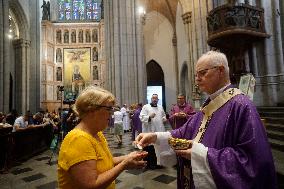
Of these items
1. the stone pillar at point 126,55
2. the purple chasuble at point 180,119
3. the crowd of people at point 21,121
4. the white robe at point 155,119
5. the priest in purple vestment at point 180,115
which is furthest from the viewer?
the stone pillar at point 126,55

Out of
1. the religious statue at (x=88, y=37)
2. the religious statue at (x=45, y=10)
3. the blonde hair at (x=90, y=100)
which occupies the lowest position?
the blonde hair at (x=90, y=100)

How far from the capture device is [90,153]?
152 cm

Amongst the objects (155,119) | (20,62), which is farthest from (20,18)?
(155,119)

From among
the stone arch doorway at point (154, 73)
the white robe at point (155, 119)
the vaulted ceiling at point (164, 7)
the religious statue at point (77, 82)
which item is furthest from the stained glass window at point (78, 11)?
the white robe at point (155, 119)

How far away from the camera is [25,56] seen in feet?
68.3

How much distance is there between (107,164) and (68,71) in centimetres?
3270

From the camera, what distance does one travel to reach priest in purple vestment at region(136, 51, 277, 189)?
4.72 ft

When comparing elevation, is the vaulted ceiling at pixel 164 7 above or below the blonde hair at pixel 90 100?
above

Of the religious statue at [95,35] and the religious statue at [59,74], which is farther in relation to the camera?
the religious statue at [95,35]

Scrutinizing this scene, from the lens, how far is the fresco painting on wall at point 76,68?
32562 millimetres

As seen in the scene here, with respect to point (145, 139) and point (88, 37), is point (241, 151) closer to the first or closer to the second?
point (145, 139)

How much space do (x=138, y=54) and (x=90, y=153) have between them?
43.3 ft

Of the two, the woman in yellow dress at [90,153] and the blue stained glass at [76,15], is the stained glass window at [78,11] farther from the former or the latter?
the woman in yellow dress at [90,153]

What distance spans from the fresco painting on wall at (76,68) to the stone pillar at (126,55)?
1902 cm
